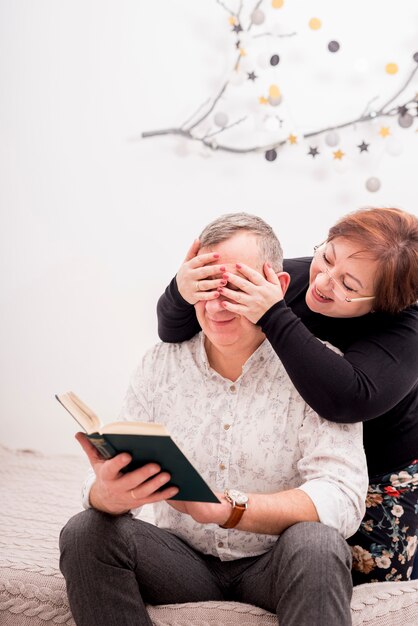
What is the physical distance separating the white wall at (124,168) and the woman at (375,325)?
1.35 metres

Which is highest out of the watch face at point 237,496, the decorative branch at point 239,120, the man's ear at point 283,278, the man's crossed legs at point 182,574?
the decorative branch at point 239,120

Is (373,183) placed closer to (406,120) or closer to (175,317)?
(406,120)

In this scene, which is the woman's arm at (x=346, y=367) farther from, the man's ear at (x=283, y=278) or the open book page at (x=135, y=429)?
the open book page at (x=135, y=429)

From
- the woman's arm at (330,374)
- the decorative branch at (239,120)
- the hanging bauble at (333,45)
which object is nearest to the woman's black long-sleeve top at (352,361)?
the woman's arm at (330,374)

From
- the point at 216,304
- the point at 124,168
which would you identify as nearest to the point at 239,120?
the point at 124,168

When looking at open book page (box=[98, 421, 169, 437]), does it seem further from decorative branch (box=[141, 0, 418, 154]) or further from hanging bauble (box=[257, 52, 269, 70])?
hanging bauble (box=[257, 52, 269, 70])

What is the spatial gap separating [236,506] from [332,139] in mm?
1947

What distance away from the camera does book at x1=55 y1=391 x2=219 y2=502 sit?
3.59 ft

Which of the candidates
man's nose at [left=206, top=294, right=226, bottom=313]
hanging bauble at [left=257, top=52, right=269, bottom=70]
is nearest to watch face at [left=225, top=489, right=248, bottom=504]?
man's nose at [left=206, top=294, right=226, bottom=313]

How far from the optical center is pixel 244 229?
4.84 ft

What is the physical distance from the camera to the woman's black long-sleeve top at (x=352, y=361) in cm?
135

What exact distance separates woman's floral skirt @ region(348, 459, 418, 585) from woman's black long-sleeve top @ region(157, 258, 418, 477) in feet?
0.12

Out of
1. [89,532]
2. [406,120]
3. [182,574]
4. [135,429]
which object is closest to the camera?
[135,429]

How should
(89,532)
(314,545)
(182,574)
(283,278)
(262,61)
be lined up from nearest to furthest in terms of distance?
(314,545)
(89,532)
(182,574)
(283,278)
(262,61)
